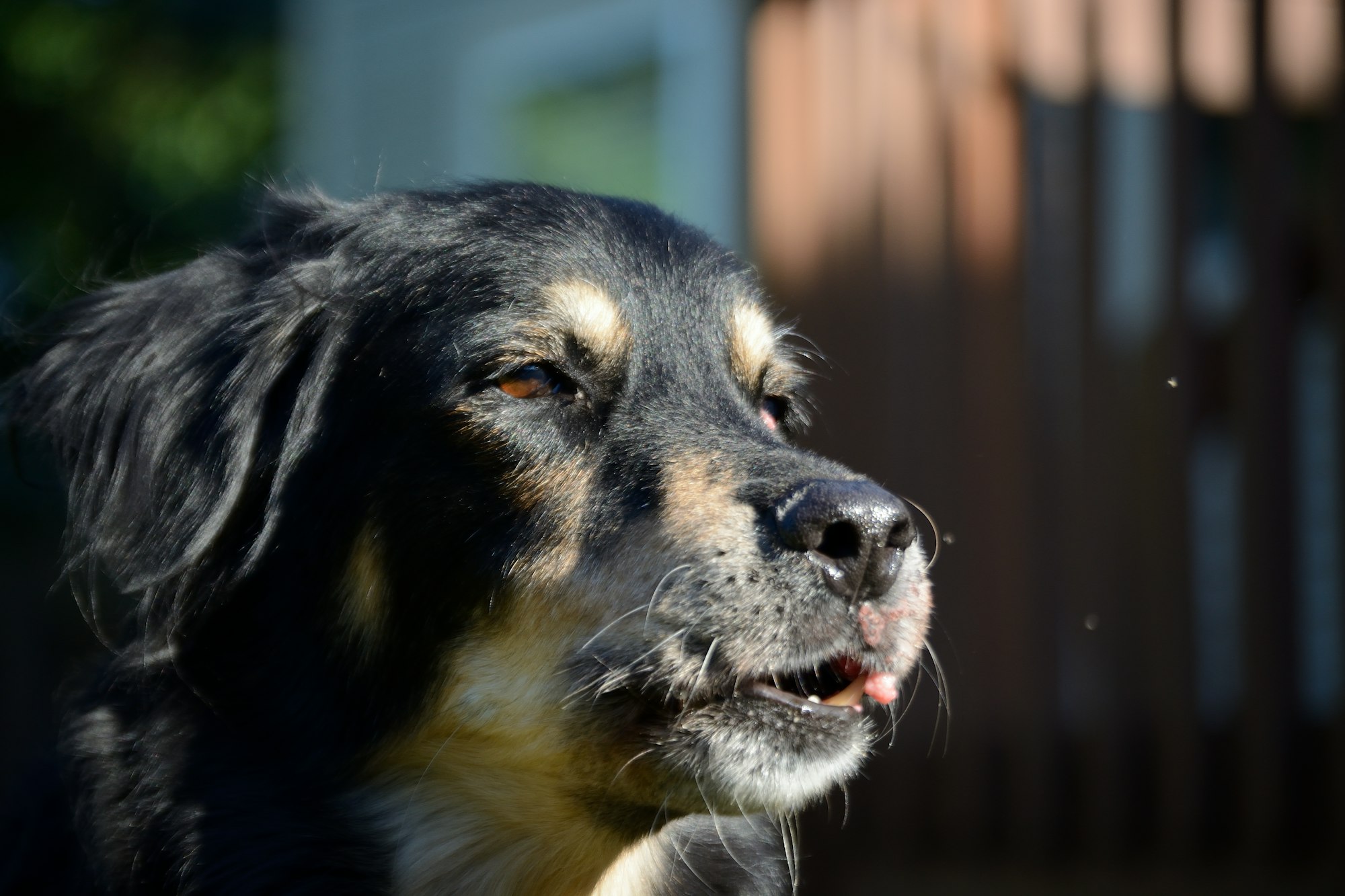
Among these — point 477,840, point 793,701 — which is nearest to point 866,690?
point 793,701

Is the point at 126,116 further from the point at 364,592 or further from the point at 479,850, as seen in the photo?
the point at 479,850

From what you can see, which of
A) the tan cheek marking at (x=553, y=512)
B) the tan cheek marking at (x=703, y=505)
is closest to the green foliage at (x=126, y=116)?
the tan cheek marking at (x=553, y=512)

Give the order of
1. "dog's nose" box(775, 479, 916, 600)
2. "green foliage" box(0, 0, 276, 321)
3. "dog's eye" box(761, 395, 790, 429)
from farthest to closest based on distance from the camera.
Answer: "green foliage" box(0, 0, 276, 321)
"dog's eye" box(761, 395, 790, 429)
"dog's nose" box(775, 479, 916, 600)

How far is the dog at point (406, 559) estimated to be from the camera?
7.93ft

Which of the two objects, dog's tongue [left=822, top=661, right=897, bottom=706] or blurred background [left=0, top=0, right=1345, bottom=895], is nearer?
dog's tongue [left=822, top=661, right=897, bottom=706]

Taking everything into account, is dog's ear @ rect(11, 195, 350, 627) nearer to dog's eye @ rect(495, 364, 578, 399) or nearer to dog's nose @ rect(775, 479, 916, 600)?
dog's eye @ rect(495, 364, 578, 399)

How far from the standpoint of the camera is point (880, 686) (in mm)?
2357

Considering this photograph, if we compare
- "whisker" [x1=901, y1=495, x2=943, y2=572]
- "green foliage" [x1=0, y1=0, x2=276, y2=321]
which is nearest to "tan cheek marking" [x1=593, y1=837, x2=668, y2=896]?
"whisker" [x1=901, y1=495, x2=943, y2=572]

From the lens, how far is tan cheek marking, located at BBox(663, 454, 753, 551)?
90.4 inches

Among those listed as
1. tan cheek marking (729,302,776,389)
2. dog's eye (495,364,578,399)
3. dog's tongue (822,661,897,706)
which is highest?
tan cheek marking (729,302,776,389)

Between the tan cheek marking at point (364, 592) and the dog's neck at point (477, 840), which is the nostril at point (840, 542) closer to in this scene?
the dog's neck at point (477, 840)

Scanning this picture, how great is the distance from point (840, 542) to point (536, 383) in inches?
29.0

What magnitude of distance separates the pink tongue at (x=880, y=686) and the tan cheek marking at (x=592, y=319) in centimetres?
81

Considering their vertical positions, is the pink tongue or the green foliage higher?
the green foliage
